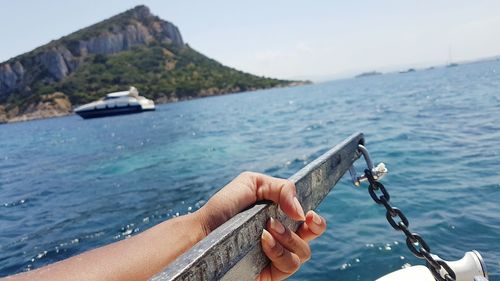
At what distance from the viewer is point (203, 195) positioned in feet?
31.7

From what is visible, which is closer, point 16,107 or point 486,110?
point 486,110

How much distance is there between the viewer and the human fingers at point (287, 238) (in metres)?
1.54

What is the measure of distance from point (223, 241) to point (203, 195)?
859cm

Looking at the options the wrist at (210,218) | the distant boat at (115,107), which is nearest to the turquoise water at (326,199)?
the wrist at (210,218)

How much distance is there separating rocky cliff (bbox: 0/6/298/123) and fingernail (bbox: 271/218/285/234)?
348 feet

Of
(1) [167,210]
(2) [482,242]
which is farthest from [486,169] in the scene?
(1) [167,210]

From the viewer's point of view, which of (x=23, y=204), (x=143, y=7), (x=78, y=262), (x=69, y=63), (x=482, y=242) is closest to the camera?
(x=78, y=262)

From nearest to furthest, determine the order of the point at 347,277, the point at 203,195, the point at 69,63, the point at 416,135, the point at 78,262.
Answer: the point at 78,262
the point at 347,277
the point at 203,195
the point at 416,135
the point at 69,63

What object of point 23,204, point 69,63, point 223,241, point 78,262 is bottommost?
point 23,204

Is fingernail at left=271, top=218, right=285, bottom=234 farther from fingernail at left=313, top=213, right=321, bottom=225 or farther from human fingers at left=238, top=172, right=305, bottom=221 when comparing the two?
fingernail at left=313, top=213, right=321, bottom=225

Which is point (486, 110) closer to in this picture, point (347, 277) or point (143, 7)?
point (347, 277)

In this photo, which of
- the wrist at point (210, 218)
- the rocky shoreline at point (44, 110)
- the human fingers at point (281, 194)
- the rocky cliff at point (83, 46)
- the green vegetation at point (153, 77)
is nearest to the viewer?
the human fingers at point (281, 194)

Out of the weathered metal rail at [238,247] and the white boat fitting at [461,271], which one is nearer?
the weathered metal rail at [238,247]

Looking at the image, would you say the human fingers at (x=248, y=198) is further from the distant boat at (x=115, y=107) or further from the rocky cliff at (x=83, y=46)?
the rocky cliff at (x=83, y=46)
